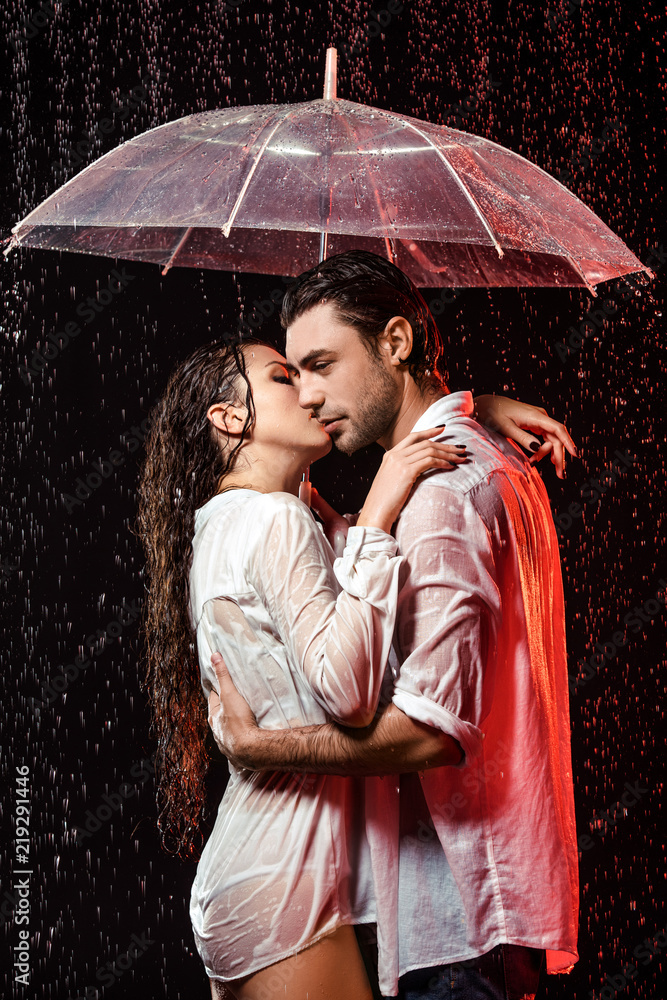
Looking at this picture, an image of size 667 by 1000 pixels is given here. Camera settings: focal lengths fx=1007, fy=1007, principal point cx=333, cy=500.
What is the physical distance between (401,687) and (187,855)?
2.06 meters

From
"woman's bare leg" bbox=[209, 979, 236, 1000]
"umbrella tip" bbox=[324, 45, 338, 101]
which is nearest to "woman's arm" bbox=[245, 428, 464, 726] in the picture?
"woman's bare leg" bbox=[209, 979, 236, 1000]

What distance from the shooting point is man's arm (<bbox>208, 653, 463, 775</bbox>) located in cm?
179

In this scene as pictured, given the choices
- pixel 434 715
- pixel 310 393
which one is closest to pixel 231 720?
pixel 434 715

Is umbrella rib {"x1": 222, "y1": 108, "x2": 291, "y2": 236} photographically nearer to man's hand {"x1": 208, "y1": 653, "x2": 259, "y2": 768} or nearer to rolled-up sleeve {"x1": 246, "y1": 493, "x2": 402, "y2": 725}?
rolled-up sleeve {"x1": 246, "y1": 493, "x2": 402, "y2": 725}

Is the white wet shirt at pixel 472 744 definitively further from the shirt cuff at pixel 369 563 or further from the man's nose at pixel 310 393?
the man's nose at pixel 310 393

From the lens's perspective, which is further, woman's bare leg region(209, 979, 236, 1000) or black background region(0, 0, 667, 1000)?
black background region(0, 0, 667, 1000)

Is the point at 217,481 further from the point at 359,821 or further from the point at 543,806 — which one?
the point at 543,806

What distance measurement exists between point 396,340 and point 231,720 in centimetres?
86

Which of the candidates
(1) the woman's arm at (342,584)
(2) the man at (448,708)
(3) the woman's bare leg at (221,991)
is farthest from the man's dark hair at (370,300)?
(3) the woman's bare leg at (221,991)

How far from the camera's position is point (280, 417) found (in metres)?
2.21

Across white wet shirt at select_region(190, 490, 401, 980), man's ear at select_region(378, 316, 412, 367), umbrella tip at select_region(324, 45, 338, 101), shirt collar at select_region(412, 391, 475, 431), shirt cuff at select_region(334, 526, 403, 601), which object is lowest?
white wet shirt at select_region(190, 490, 401, 980)

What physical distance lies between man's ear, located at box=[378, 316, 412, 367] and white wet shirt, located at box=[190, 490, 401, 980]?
379 millimetres

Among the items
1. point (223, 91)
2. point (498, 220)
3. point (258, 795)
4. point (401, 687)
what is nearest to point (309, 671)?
point (401, 687)

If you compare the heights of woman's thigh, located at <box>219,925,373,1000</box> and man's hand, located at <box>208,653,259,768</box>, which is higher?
man's hand, located at <box>208,653,259,768</box>
